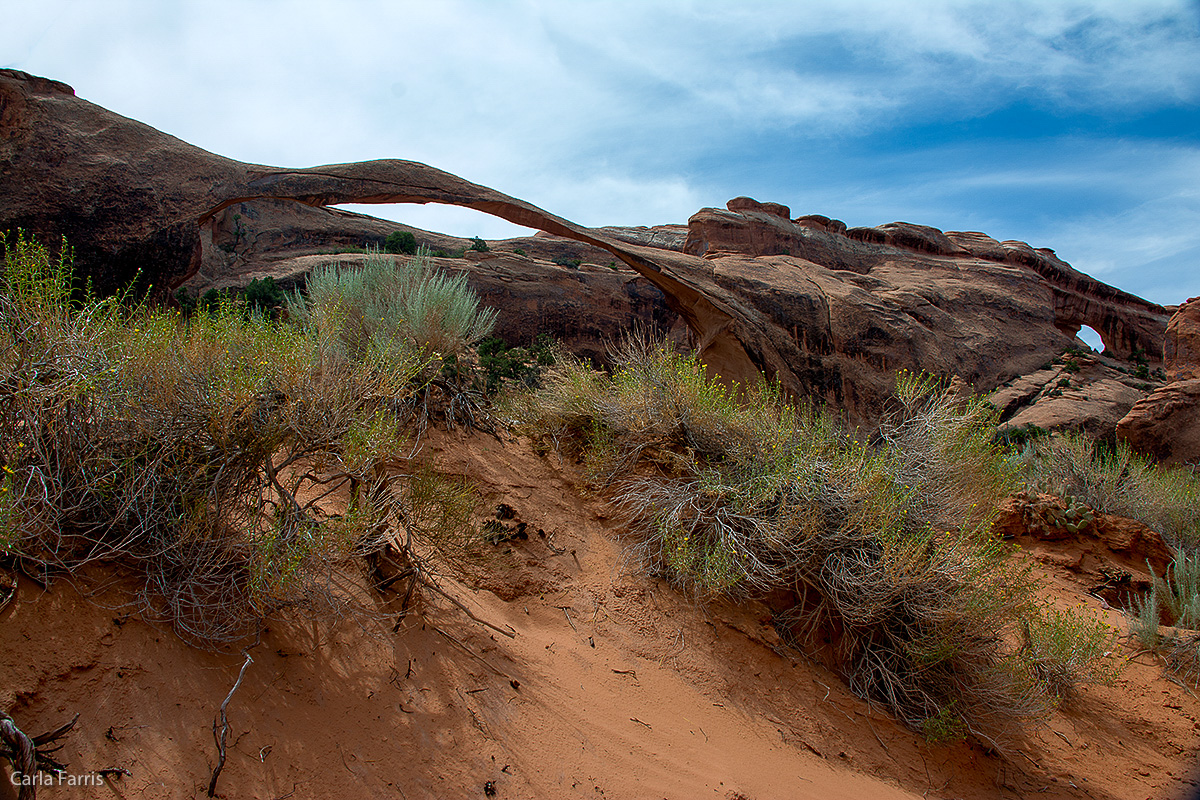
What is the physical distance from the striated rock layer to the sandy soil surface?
3245 mm

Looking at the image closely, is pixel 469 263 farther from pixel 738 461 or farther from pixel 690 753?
pixel 690 753

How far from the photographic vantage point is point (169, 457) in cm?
302

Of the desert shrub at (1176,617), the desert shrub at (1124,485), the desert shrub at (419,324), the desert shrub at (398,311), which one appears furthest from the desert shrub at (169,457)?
the desert shrub at (1124,485)

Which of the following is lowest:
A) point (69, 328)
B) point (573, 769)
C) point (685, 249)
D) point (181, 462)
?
point (573, 769)

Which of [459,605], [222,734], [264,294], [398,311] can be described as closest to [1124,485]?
[459,605]

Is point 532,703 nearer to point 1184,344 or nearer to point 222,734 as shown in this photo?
point 222,734

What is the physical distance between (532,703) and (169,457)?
7.49ft

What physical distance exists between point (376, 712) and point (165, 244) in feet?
17.0

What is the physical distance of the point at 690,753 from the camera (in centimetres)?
362

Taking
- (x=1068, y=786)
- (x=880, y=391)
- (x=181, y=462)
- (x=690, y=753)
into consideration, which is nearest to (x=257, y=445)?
(x=181, y=462)

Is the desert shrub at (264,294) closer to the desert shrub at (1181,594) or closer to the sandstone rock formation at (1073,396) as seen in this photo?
the desert shrub at (1181,594)

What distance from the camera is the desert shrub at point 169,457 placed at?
2736mm

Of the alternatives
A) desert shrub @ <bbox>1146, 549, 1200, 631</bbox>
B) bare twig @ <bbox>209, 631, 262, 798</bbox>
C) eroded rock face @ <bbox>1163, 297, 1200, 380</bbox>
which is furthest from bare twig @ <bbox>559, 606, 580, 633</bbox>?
eroded rock face @ <bbox>1163, 297, 1200, 380</bbox>

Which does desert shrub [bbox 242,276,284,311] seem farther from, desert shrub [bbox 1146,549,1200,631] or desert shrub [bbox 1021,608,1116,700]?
desert shrub [bbox 1146,549,1200,631]
